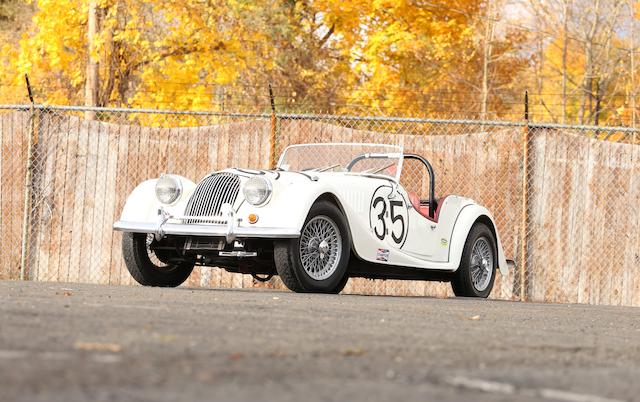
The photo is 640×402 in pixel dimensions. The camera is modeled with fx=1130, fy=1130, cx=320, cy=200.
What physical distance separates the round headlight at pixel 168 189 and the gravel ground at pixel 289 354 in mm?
3028

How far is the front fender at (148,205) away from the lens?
416 inches

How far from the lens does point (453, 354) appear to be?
5.07 m

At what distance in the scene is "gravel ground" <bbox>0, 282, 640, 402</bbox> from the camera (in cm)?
371

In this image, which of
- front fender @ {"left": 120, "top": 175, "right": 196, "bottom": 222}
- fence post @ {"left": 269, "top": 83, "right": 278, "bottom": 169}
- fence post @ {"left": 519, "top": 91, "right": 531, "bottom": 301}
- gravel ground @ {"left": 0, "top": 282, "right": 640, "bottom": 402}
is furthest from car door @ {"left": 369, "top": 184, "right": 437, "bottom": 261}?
gravel ground @ {"left": 0, "top": 282, "right": 640, "bottom": 402}

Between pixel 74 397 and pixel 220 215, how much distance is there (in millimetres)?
6808

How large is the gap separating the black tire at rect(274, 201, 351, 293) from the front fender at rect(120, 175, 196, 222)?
1.19 meters

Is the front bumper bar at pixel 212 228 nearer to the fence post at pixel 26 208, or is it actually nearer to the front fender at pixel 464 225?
the front fender at pixel 464 225

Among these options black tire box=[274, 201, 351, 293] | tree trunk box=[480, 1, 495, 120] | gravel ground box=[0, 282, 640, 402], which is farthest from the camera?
tree trunk box=[480, 1, 495, 120]

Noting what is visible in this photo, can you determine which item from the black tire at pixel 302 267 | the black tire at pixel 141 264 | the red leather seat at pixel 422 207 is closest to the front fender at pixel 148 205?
the black tire at pixel 141 264

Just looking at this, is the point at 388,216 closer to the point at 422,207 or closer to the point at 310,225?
the point at 422,207

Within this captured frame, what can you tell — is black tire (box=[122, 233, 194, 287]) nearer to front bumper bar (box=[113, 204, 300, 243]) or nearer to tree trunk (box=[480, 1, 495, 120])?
front bumper bar (box=[113, 204, 300, 243])

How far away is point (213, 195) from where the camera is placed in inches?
407

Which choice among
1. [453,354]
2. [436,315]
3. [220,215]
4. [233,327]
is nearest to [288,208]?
[220,215]

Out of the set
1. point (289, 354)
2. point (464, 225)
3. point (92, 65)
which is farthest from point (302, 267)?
point (92, 65)
